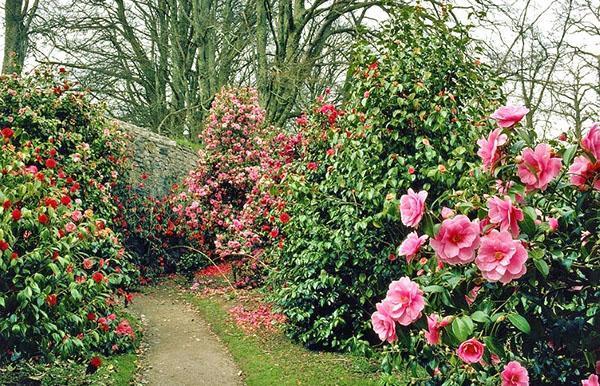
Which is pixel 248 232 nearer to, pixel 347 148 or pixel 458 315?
pixel 347 148

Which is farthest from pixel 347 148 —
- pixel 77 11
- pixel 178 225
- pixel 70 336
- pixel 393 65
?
pixel 77 11

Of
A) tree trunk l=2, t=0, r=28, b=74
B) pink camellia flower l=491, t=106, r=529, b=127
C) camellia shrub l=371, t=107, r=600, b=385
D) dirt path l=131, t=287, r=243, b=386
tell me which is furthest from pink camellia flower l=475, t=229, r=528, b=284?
tree trunk l=2, t=0, r=28, b=74

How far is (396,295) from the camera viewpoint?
2.22 m

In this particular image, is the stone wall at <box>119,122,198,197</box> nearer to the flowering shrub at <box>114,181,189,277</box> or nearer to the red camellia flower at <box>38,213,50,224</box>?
the flowering shrub at <box>114,181,189,277</box>

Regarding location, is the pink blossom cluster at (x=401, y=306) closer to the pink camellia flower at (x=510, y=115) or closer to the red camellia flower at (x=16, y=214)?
the pink camellia flower at (x=510, y=115)

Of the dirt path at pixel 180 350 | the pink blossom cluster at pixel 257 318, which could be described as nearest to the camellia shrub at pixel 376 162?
the pink blossom cluster at pixel 257 318

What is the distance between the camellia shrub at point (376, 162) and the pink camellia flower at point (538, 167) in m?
3.63

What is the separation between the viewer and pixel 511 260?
204cm

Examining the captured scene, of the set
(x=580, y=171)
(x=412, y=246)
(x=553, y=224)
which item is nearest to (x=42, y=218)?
(x=412, y=246)

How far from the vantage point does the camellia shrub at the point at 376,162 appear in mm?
6348

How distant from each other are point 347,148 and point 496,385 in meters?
4.02

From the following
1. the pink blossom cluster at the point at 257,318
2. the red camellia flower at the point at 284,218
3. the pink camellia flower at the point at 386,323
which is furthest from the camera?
the pink blossom cluster at the point at 257,318

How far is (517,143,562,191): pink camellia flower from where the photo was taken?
7.07ft

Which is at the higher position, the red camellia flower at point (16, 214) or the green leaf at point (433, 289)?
the green leaf at point (433, 289)
